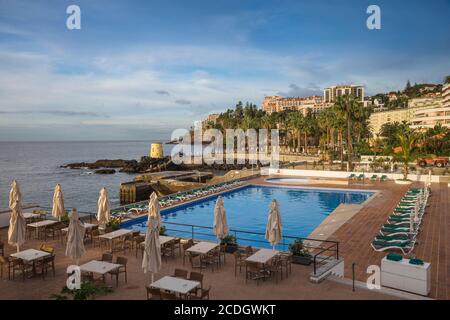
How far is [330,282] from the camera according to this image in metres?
9.74

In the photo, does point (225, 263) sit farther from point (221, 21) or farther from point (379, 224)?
point (221, 21)

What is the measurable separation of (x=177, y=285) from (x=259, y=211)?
15678 mm

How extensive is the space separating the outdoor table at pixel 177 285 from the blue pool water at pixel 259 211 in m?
7.35

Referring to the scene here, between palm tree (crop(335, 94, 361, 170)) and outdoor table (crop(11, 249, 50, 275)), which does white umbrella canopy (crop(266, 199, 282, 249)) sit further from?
palm tree (crop(335, 94, 361, 170))

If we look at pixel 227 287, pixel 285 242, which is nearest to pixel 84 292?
pixel 227 287

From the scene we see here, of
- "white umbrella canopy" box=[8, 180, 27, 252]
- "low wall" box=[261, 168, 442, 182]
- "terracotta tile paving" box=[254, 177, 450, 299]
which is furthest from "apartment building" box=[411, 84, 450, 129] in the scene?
"white umbrella canopy" box=[8, 180, 27, 252]

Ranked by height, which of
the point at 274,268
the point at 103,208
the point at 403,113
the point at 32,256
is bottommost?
the point at 274,268

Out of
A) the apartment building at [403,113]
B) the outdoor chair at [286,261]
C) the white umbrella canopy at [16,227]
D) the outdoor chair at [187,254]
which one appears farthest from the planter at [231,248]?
the apartment building at [403,113]

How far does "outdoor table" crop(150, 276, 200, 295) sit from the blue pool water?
735 cm

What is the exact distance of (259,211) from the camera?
23.5 meters

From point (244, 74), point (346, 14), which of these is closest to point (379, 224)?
point (346, 14)

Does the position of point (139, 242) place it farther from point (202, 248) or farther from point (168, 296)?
point (168, 296)

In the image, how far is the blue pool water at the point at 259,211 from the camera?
1862 centimetres
